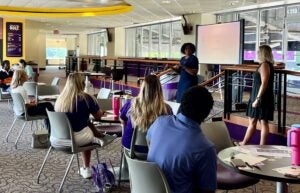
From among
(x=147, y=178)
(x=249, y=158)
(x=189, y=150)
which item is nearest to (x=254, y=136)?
(x=249, y=158)

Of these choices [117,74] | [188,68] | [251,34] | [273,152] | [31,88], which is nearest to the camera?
[273,152]

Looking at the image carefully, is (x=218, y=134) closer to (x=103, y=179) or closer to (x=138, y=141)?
(x=138, y=141)

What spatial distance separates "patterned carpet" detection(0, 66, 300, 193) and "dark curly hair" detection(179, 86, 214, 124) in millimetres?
2146

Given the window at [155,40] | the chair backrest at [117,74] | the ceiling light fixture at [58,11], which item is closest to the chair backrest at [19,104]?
the chair backrest at [117,74]

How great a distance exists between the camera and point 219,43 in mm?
9078

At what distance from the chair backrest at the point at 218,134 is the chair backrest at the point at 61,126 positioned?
136 cm

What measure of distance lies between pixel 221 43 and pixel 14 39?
1043 cm

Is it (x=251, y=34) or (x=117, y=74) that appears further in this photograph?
(x=251, y=34)

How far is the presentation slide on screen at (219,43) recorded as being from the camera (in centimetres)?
847

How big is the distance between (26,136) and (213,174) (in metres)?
5.12

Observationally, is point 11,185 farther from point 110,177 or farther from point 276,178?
point 276,178

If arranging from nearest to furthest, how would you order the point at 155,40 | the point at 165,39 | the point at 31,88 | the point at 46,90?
the point at 46,90
the point at 31,88
the point at 165,39
the point at 155,40

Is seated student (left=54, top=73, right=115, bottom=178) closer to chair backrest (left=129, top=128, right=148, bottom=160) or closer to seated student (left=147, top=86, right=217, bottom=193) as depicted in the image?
chair backrest (left=129, top=128, right=148, bottom=160)

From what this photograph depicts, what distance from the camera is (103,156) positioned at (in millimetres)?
5152
